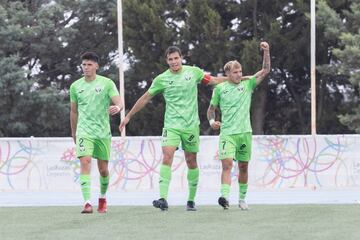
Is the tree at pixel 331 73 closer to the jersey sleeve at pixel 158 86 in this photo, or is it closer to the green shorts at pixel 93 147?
the jersey sleeve at pixel 158 86

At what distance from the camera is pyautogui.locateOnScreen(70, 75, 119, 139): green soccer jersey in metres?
11.3

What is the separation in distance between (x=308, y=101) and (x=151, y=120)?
6494 millimetres

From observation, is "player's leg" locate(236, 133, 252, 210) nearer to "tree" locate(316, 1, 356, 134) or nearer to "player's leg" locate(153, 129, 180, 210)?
"player's leg" locate(153, 129, 180, 210)

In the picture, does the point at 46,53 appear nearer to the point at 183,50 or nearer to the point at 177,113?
the point at 183,50

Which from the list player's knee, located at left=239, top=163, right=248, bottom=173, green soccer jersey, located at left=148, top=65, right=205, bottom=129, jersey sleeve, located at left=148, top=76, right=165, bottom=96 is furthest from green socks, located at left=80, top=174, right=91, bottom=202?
player's knee, located at left=239, top=163, right=248, bottom=173

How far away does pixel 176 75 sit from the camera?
11523 millimetres

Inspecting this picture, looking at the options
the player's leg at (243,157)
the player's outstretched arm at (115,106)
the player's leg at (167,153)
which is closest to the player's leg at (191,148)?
the player's leg at (167,153)

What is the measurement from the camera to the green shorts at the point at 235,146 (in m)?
11.6

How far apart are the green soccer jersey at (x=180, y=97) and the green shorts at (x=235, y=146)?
0.45m

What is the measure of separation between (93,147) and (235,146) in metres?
1.82

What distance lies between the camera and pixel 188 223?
9.44m

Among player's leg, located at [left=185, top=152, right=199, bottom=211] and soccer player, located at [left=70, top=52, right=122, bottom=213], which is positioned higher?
soccer player, located at [left=70, top=52, right=122, bottom=213]

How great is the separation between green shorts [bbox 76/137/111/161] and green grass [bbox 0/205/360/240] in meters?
0.73

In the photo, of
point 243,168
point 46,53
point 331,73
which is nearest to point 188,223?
point 243,168
